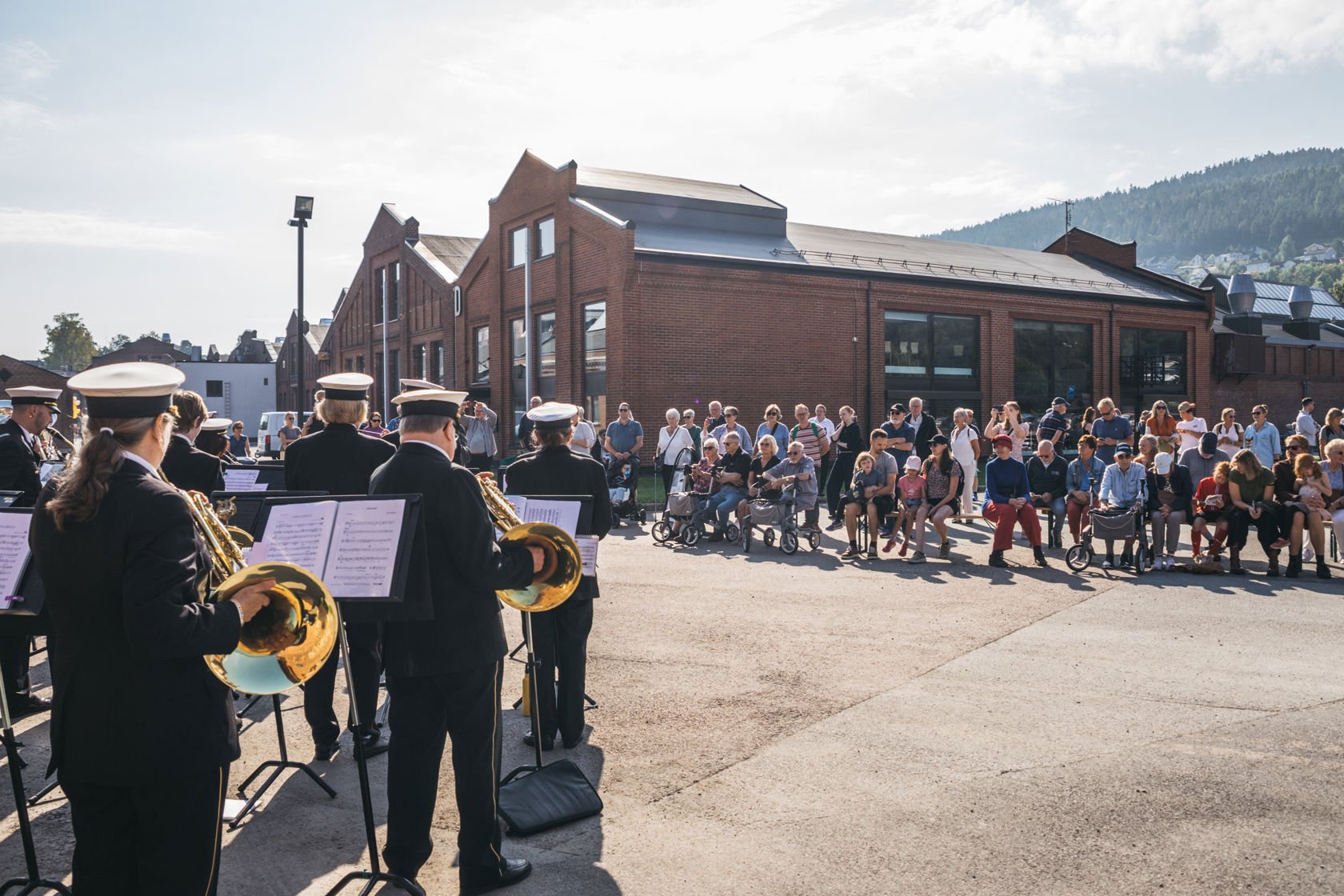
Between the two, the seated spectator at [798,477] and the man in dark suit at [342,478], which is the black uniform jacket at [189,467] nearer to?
the man in dark suit at [342,478]

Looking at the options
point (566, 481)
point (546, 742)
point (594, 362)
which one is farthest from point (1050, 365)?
point (546, 742)

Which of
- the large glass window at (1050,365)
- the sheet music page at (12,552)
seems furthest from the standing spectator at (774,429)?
the large glass window at (1050,365)

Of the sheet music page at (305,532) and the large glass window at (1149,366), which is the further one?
the large glass window at (1149,366)

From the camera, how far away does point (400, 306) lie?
4109 cm

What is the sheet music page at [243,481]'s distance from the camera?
25.9 feet

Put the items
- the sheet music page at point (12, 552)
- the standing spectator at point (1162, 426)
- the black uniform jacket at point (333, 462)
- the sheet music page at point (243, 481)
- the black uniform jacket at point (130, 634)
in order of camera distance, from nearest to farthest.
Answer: the black uniform jacket at point (130, 634) → the sheet music page at point (12, 552) → the black uniform jacket at point (333, 462) → the sheet music page at point (243, 481) → the standing spectator at point (1162, 426)

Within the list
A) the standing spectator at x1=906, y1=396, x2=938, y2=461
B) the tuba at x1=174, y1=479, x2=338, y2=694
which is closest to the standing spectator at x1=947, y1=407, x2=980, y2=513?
the standing spectator at x1=906, y1=396, x2=938, y2=461

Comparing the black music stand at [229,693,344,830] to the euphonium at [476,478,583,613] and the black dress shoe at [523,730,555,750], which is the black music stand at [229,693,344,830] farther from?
the euphonium at [476,478,583,613]

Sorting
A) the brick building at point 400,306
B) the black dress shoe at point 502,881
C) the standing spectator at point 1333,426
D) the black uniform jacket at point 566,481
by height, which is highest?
the brick building at point 400,306

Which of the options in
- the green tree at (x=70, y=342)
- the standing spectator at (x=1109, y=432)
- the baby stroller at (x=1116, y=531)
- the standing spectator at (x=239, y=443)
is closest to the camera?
the baby stroller at (x=1116, y=531)

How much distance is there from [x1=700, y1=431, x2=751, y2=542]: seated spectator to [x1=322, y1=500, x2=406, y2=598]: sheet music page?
413 inches

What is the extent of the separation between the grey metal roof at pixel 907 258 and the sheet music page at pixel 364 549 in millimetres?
22278

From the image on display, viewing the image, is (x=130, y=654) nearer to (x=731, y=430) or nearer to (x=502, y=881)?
(x=502, y=881)

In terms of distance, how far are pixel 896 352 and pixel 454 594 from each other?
88.1 ft
